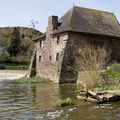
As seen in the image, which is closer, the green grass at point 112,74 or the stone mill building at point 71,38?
the green grass at point 112,74

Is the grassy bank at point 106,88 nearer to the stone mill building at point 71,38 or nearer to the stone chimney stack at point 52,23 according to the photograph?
the stone mill building at point 71,38

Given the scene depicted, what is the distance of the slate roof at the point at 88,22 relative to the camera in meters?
36.7

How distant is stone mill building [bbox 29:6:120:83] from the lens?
35.8 meters

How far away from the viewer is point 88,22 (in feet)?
125

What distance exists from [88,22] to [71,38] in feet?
11.5

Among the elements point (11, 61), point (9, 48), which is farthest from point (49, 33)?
point (9, 48)

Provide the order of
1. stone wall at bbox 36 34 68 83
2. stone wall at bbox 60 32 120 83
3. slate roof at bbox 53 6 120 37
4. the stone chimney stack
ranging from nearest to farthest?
stone wall at bbox 60 32 120 83, stone wall at bbox 36 34 68 83, slate roof at bbox 53 6 120 37, the stone chimney stack

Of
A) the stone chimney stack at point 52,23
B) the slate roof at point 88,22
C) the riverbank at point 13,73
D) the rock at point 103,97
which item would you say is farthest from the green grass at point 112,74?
the riverbank at point 13,73

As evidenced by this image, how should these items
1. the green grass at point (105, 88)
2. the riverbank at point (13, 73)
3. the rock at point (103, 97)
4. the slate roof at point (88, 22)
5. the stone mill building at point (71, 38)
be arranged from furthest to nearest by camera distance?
the riverbank at point (13, 73) < the slate roof at point (88, 22) < the stone mill building at point (71, 38) < the green grass at point (105, 88) < the rock at point (103, 97)

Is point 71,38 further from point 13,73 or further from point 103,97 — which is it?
point 13,73

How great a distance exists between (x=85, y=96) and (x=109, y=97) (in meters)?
1.73

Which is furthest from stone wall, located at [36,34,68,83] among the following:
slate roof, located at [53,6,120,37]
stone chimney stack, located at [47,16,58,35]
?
slate roof, located at [53,6,120,37]

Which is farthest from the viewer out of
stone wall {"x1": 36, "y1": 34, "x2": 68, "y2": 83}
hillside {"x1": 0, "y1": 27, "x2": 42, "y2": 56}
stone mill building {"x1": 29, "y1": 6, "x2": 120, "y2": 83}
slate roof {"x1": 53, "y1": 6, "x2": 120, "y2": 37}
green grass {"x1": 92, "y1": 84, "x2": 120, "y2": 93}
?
hillside {"x1": 0, "y1": 27, "x2": 42, "y2": 56}

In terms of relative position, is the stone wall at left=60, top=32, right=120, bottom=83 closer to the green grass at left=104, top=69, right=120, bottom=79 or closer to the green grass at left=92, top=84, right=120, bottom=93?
the green grass at left=104, top=69, right=120, bottom=79
